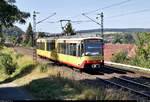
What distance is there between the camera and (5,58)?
2852cm

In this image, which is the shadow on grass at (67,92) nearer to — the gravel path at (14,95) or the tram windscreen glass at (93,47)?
the gravel path at (14,95)

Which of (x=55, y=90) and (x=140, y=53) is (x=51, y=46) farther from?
(x=55, y=90)

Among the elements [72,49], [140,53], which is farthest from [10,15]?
[140,53]

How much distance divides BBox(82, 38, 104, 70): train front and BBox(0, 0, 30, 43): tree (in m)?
6.35

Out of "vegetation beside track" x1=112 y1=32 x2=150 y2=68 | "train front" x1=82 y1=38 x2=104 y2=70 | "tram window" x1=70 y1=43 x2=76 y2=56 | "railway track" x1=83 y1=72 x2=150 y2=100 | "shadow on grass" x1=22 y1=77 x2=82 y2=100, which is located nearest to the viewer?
"shadow on grass" x1=22 y1=77 x2=82 y2=100

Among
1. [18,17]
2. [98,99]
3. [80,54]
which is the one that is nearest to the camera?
[98,99]

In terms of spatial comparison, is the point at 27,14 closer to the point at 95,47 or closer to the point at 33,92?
the point at 95,47

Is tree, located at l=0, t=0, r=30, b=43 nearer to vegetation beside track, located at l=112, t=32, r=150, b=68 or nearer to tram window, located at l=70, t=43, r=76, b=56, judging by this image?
tram window, located at l=70, t=43, r=76, b=56

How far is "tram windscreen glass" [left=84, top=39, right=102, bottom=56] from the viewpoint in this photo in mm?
17941

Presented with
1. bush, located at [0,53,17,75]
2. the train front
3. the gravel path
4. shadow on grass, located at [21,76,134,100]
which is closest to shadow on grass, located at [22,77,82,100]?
shadow on grass, located at [21,76,134,100]

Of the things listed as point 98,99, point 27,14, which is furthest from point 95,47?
point 98,99

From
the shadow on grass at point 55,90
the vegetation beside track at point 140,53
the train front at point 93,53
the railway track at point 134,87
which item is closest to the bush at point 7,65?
the train front at point 93,53

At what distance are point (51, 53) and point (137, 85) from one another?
1457cm

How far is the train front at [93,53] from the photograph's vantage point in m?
17.9
